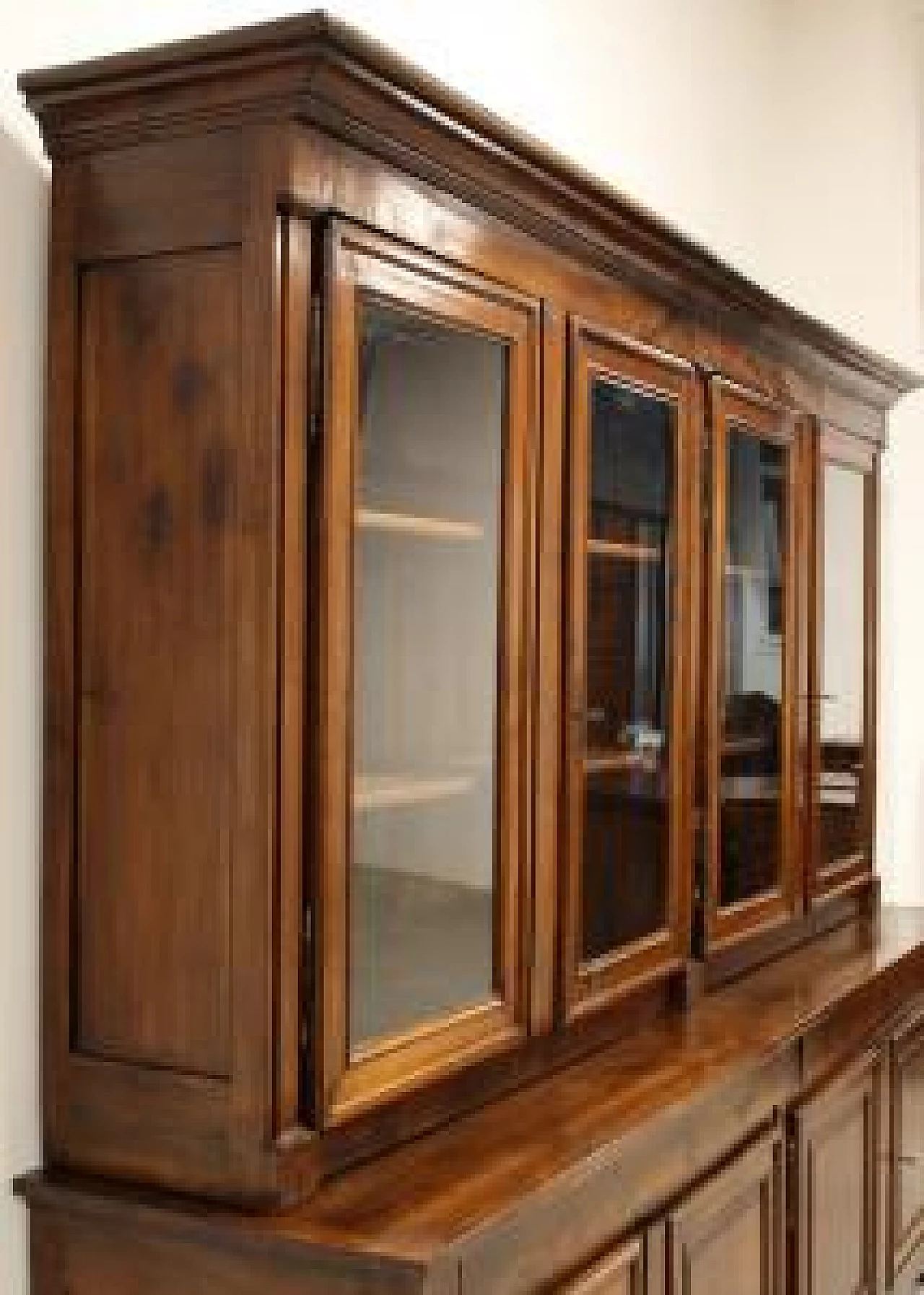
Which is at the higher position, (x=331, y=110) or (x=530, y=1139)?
(x=331, y=110)

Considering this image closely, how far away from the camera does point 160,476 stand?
1.78m

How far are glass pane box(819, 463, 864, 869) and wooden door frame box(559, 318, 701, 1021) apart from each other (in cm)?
69

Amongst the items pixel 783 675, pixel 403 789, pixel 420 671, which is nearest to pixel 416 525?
pixel 420 671

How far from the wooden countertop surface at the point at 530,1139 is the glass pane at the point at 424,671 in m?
0.16

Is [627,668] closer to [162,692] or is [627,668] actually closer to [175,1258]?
[162,692]

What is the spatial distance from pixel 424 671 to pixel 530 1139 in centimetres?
57

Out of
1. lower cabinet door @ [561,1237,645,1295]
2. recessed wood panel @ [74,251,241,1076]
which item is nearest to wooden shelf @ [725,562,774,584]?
lower cabinet door @ [561,1237,645,1295]

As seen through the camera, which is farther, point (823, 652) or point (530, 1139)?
point (823, 652)

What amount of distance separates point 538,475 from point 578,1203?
0.89 metres

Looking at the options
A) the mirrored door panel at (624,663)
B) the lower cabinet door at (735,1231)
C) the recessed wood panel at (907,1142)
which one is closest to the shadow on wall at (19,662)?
the mirrored door panel at (624,663)

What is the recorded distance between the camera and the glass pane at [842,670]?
3287 millimetres

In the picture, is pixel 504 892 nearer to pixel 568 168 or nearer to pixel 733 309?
pixel 568 168

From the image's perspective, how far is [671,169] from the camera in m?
3.26

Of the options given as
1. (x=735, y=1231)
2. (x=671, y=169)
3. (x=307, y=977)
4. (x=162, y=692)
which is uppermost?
(x=671, y=169)
